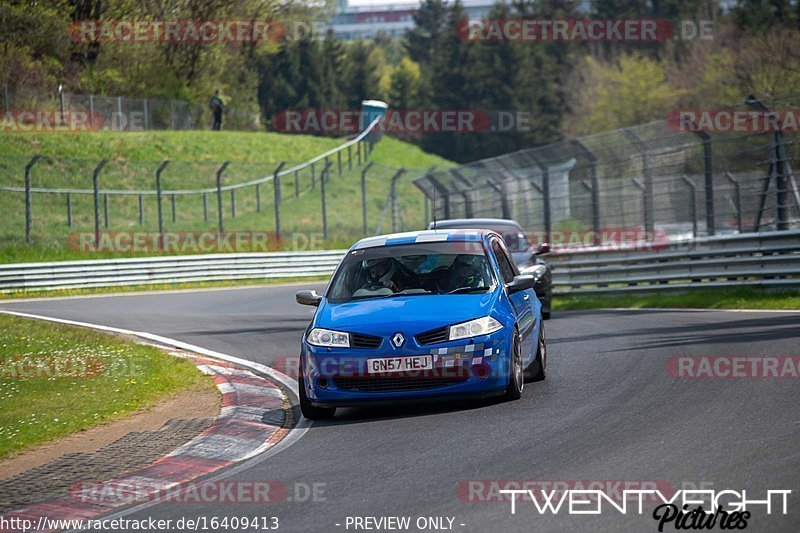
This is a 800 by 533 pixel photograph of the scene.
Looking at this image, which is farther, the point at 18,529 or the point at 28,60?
the point at 28,60

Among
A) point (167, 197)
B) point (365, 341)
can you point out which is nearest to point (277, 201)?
point (167, 197)

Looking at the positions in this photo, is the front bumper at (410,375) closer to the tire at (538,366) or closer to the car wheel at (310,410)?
the car wheel at (310,410)

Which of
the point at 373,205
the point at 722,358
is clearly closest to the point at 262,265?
the point at 373,205

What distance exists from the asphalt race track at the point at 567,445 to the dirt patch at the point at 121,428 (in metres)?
1.32

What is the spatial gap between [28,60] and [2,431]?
41669 millimetres

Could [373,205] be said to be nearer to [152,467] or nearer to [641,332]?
[641,332]

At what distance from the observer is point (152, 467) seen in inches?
321

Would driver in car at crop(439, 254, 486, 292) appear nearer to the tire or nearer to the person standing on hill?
the tire

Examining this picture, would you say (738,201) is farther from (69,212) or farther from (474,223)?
(69,212)

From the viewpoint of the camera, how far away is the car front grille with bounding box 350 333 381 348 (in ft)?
31.4

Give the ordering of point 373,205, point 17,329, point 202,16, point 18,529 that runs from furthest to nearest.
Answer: point 202,16
point 373,205
point 17,329
point 18,529

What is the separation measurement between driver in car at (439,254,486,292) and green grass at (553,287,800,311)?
27.3 ft

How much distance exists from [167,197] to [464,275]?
1207 inches

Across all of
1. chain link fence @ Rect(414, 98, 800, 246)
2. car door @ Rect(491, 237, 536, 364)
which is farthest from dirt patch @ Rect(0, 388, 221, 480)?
chain link fence @ Rect(414, 98, 800, 246)
